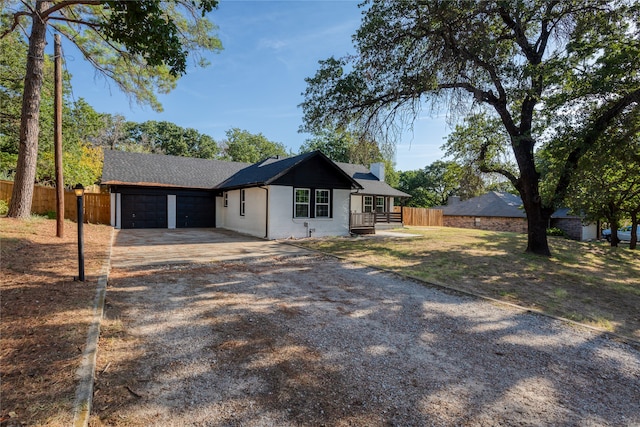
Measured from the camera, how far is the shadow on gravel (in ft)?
8.27

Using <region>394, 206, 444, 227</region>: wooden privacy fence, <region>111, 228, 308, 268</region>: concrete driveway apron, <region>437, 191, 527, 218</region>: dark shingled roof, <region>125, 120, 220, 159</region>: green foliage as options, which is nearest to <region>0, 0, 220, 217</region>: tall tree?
<region>111, 228, 308, 268</region>: concrete driveway apron

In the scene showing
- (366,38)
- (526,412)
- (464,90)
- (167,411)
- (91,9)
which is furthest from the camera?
(91,9)

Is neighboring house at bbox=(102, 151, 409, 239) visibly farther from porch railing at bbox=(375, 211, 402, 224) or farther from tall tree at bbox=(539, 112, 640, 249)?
tall tree at bbox=(539, 112, 640, 249)

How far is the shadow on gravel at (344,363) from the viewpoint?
8.27 feet

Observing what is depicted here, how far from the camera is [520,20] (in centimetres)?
966

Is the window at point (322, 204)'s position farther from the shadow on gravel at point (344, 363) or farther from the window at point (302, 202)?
the shadow on gravel at point (344, 363)

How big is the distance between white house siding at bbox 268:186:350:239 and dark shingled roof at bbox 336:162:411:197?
6822mm

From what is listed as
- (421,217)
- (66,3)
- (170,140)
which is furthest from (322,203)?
(170,140)

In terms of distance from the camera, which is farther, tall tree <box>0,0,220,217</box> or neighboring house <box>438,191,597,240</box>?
neighboring house <box>438,191,597,240</box>

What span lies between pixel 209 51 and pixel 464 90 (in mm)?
8901

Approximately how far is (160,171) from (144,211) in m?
2.91

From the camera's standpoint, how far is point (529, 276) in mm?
8227

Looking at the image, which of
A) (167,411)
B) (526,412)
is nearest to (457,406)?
(526,412)

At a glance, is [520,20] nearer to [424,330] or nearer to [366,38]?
[366,38]
